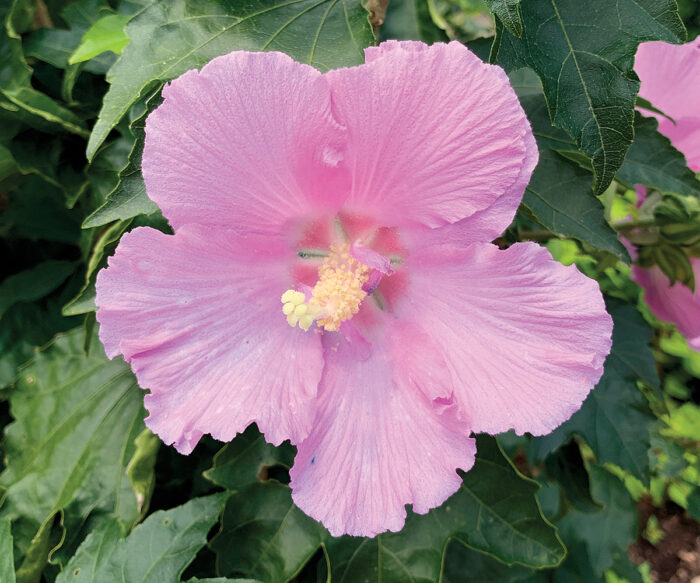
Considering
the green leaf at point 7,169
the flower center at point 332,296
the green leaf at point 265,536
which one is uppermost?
the flower center at point 332,296

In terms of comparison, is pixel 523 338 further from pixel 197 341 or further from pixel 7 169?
pixel 7 169

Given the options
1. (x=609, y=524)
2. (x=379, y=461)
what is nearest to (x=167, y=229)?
(x=379, y=461)

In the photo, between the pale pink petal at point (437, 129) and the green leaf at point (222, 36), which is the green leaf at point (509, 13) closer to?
the pale pink petal at point (437, 129)

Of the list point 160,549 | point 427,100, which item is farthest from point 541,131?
point 160,549

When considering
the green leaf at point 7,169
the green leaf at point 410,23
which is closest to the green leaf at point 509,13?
the green leaf at point 410,23

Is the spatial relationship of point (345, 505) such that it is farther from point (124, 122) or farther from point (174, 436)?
point (124, 122)

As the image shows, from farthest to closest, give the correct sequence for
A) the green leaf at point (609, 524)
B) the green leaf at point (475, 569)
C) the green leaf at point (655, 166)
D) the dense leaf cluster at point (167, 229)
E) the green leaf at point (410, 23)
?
the green leaf at point (609, 524) → the green leaf at point (475, 569) → the green leaf at point (410, 23) → the green leaf at point (655, 166) → the dense leaf cluster at point (167, 229)

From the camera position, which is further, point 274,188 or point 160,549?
point 160,549
